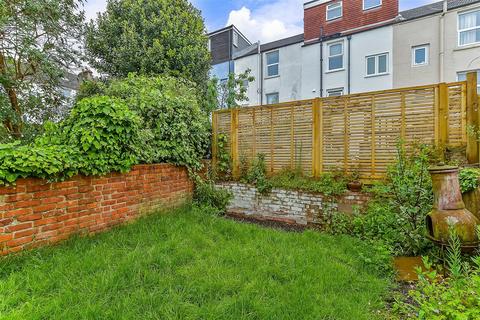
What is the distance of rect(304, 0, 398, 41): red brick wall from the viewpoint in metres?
12.4

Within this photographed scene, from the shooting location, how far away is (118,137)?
4012 millimetres

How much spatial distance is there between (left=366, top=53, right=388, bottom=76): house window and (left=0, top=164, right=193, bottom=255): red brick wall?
1176 centimetres

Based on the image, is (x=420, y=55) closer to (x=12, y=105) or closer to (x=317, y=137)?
(x=317, y=137)

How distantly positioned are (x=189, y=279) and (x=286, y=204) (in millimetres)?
3160

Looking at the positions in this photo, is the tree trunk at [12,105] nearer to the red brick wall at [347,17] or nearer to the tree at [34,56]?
the tree at [34,56]

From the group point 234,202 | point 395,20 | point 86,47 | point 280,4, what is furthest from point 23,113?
point 395,20

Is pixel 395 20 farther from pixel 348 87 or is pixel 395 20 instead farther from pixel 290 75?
pixel 290 75

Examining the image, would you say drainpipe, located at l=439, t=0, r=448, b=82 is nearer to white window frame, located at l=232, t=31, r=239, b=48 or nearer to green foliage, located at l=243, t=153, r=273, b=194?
green foliage, located at l=243, t=153, r=273, b=194

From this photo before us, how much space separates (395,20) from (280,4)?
602cm

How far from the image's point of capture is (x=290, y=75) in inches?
580

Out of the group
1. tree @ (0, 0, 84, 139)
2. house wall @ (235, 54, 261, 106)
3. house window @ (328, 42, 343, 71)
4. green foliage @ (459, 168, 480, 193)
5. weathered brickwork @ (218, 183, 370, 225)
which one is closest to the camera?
green foliage @ (459, 168, 480, 193)

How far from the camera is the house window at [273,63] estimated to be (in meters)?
15.3

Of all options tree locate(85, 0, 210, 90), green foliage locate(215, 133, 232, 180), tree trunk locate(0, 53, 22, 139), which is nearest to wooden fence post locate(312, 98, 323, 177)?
green foliage locate(215, 133, 232, 180)

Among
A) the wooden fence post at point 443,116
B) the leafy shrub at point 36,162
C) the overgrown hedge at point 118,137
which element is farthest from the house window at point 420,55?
the leafy shrub at point 36,162
